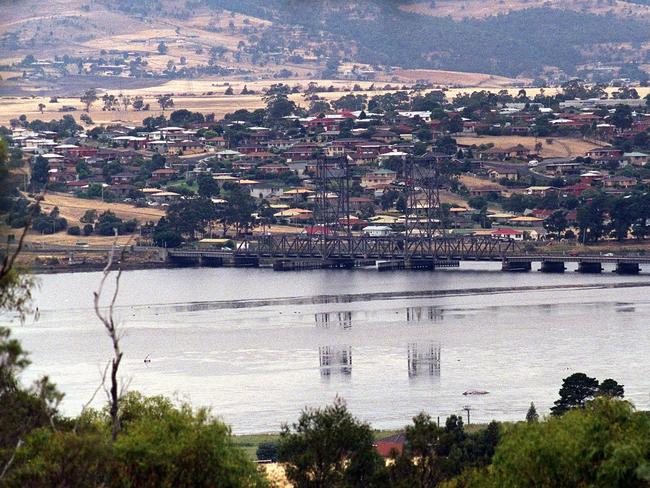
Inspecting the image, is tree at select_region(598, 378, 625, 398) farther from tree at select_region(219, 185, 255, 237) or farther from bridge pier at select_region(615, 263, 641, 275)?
tree at select_region(219, 185, 255, 237)

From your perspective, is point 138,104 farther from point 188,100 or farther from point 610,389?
point 610,389

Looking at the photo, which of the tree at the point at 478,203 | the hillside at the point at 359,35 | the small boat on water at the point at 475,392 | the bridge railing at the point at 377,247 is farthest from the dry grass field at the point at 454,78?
the small boat on water at the point at 475,392

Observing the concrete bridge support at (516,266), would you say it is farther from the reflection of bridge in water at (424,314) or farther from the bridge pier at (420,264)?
the reflection of bridge in water at (424,314)

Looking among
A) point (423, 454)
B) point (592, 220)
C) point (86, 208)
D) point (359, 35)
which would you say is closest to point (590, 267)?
point (592, 220)

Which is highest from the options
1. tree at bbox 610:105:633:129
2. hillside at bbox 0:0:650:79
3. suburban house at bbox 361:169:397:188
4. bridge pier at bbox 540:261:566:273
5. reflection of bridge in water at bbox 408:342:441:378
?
hillside at bbox 0:0:650:79

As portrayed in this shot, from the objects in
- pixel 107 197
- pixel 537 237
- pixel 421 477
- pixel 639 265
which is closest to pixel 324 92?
pixel 107 197

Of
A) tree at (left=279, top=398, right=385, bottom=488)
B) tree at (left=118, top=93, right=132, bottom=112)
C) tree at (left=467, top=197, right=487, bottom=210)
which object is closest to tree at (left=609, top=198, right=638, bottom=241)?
tree at (left=467, top=197, right=487, bottom=210)
